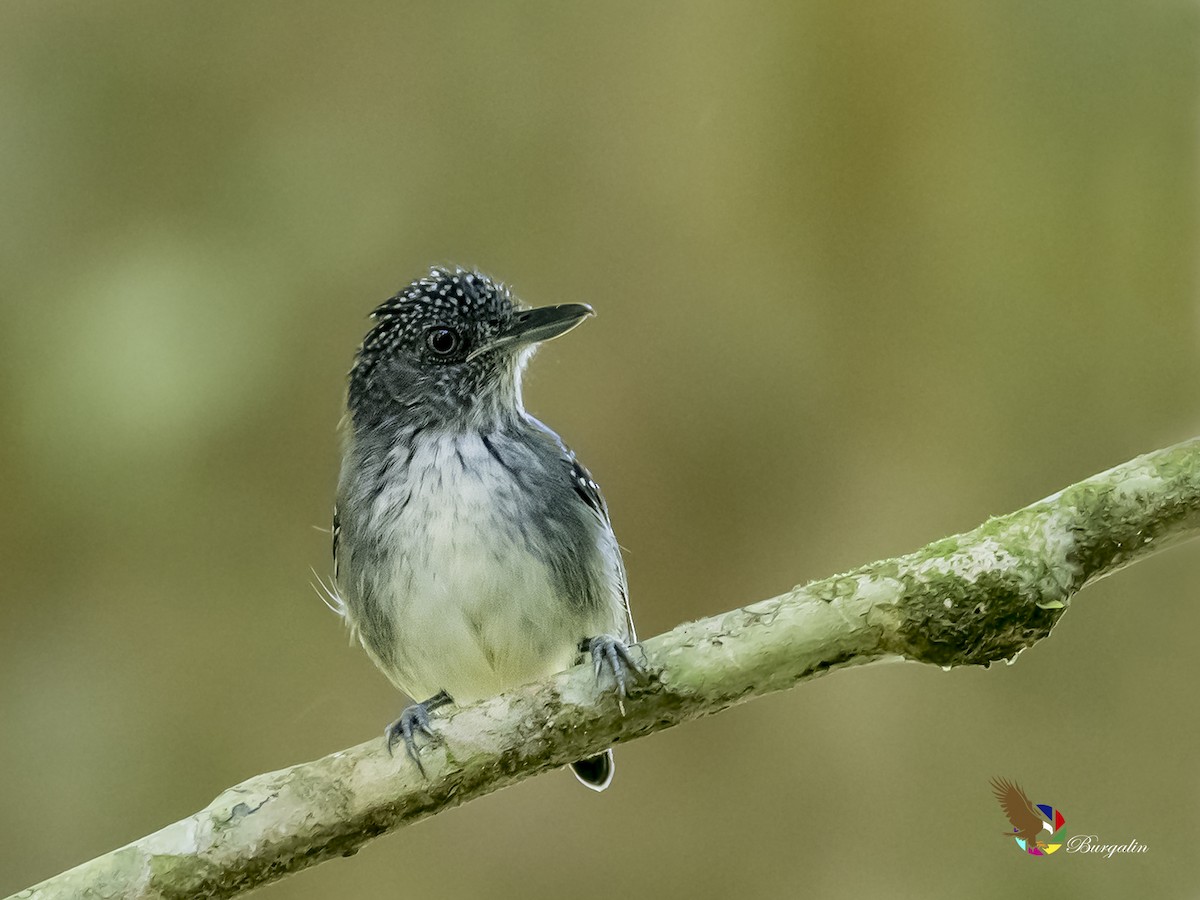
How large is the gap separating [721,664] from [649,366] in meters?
2.65

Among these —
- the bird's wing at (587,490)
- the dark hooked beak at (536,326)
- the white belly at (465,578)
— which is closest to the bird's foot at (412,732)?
the white belly at (465,578)

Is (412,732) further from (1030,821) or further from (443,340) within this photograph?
(1030,821)

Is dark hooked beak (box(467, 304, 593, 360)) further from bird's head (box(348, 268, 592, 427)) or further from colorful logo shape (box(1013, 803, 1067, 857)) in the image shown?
colorful logo shape (box(1013, 803, 1067, 857))

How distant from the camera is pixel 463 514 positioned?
264 centimetres

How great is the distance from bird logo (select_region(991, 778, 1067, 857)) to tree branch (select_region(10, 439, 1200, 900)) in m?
2.26

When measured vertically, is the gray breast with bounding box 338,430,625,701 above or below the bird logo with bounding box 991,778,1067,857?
above

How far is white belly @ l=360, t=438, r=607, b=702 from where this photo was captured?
2.64m

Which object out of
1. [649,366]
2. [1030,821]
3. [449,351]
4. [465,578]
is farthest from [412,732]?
[1030,821]

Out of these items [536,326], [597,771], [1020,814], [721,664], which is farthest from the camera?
[1020,814]

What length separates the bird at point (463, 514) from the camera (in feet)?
8.74

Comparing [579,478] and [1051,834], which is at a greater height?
[579,478]

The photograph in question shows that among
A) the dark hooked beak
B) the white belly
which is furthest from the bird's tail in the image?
the dark hooked beak

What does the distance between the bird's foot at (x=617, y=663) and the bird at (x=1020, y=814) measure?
7.83 feet

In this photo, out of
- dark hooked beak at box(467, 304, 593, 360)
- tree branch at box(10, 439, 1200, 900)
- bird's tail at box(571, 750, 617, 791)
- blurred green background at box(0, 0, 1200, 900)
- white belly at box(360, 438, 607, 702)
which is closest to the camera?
tree branch at box(10, 439, 1200, 900)
